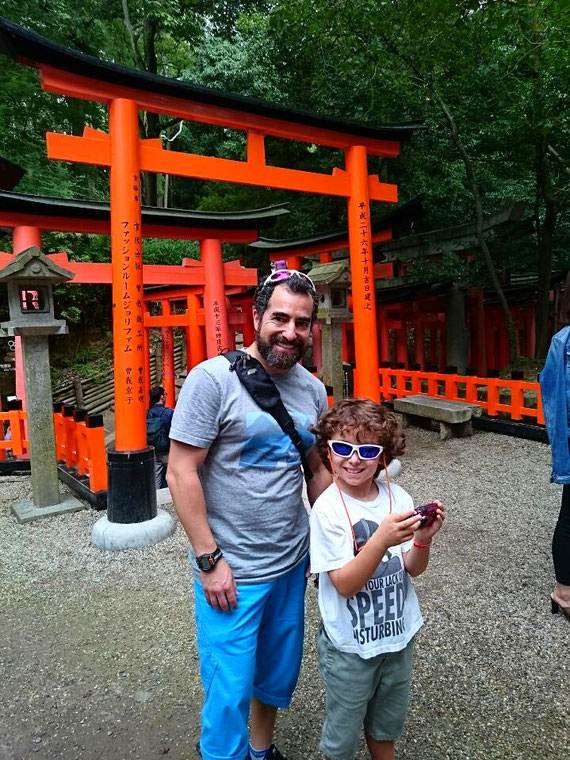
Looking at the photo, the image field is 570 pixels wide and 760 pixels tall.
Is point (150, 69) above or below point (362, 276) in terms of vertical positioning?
above

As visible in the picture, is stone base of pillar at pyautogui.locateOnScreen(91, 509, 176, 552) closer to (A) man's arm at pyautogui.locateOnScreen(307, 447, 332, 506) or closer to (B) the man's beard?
(A) man's arm at pyautogui.locateOnScreen(307, 447, 332, 506)

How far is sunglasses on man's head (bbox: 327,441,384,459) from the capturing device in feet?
4.82

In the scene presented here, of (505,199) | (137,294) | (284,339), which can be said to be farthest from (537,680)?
(505,199)

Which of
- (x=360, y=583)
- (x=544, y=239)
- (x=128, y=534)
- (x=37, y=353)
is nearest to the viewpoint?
(x=360, y=583)

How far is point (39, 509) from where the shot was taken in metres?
4.92

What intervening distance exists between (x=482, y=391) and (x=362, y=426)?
744cm

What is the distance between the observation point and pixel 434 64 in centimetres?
824

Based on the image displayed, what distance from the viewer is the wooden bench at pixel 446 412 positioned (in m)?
7.40

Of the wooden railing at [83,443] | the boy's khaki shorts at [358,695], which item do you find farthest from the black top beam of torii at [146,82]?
the boy's khaki shorts at [358,695]

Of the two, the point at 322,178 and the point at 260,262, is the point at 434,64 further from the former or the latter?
the point at 260,262

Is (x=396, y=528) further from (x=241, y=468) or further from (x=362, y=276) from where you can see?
(x=362, y=276)

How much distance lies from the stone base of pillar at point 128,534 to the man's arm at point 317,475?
279 cm

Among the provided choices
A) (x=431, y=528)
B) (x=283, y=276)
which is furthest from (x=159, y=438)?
(x=431, y=528)

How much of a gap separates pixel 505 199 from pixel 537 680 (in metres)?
11.9
